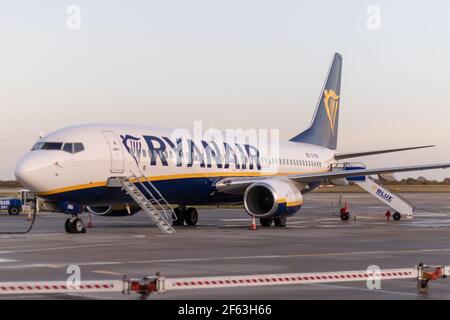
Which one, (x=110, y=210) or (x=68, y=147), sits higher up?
(x=68, y=147)

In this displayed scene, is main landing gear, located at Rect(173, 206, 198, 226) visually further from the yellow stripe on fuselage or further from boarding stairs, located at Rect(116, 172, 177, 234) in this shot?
boarding stairs, located at Rect(116, 172, 177, 234)

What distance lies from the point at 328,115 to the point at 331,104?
633mm

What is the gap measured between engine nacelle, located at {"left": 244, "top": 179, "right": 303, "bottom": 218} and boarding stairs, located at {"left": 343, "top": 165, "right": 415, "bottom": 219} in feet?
34.5

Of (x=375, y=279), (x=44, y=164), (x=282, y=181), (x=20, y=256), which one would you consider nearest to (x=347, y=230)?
(x=282, y=181)

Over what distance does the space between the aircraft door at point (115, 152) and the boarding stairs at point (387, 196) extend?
15958mm

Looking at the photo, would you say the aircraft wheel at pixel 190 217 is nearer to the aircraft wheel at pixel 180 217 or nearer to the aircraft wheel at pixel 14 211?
the aircraft wheel at pixel 180 217

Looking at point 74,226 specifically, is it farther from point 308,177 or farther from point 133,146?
point 308,177

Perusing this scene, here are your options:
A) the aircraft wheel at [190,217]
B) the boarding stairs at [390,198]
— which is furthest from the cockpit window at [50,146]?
the boarding stairs at [390,198]

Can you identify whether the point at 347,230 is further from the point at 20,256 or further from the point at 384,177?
the point at 384,177

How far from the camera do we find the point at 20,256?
61.4ft

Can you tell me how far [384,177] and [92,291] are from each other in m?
37.4

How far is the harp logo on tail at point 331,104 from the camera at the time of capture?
44.2 m

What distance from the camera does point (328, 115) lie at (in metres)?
44.6

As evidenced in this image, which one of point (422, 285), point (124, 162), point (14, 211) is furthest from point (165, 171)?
point (14, 211)
